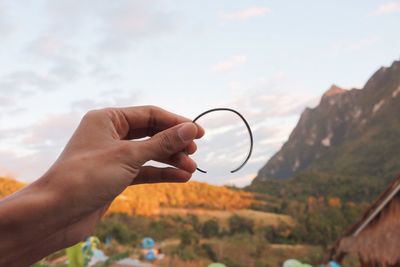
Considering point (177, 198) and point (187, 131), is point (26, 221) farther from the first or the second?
point (177, 198)

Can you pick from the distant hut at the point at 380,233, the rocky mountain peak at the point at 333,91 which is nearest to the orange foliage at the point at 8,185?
the distant hut at the point at 380,233

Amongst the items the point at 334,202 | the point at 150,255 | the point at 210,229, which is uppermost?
the point at 150,255

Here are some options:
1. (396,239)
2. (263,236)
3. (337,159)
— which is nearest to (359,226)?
(396,239)

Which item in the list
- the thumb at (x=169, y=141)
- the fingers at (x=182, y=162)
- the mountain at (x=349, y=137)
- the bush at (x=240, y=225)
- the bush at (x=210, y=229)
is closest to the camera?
the thumb at (x=169, y=141)

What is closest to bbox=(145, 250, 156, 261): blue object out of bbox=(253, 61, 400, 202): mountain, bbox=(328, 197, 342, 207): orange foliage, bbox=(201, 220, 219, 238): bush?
bbox=(201, 220, 219, 238): bush

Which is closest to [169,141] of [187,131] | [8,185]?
[187,131]

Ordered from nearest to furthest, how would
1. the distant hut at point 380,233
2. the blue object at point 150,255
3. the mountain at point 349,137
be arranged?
the distant hut at point 380,233 → the blue object at point 150,255 → the mountain at point 349,137

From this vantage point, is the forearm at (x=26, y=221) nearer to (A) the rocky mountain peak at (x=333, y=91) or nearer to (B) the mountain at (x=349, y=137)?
(B) the mountain at (x=349, y=137)
